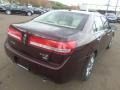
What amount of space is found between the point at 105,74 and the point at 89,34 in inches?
57.2

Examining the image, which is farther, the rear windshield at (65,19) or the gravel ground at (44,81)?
the rear windshield at (65,19)

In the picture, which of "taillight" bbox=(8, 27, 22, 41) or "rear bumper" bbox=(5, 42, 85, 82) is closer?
"rear bumper" bbox=(5, 42, 85, 82)

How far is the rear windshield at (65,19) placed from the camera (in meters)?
3.88

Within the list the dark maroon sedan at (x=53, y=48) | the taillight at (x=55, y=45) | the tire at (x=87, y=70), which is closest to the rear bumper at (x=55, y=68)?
the dark maroon sedan at (x=53, y=48)

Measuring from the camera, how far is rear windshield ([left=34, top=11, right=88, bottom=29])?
153 inches

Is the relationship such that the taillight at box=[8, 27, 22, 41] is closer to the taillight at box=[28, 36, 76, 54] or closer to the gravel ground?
the taillight at box=[28, 36, 76, 54]

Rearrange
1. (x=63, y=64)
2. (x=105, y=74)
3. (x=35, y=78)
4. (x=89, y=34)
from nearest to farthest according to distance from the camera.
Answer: (x=63, y=64)
(x=89, y=34)
(x=35, y=78)
(x=105, y=74)

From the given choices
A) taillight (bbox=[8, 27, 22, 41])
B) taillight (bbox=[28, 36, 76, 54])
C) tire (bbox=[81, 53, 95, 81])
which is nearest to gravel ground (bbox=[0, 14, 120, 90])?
tire (bbox=[81, 53, 95, 81])

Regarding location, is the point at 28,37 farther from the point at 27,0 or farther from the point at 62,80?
the point at 27,0

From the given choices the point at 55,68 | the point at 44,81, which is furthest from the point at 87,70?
the point at 55,68

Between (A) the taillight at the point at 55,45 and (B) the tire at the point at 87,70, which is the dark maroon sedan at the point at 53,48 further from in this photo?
(B) the tire at the point at 87,70

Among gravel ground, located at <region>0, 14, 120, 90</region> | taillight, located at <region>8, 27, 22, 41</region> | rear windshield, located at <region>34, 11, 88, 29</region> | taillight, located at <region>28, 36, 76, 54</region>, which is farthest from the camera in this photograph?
rear windshield, located at <region>34, 11, 88, 29</region>

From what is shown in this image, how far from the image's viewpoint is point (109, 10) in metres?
64.9

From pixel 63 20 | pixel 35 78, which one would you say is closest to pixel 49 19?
pixel 63 20
